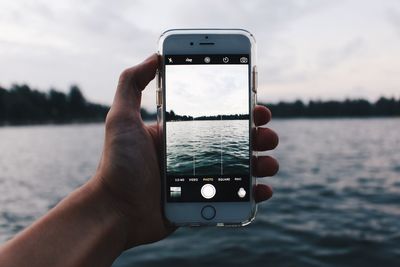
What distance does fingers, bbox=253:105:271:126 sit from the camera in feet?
10.5

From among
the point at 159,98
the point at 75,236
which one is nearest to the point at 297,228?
the point at 159,98

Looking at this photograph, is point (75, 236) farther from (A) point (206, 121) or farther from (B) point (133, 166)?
(A) point (206, 121)

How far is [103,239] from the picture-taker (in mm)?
2590

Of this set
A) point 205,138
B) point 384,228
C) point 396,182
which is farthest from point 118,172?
point 396,182

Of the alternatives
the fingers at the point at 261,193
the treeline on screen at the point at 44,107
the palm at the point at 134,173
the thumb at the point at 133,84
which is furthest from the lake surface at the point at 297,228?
the treeline on screen at the point at 44,107

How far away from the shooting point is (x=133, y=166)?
2908 mm

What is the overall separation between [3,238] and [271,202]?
28.6 feet

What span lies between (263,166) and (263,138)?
9.3 inches

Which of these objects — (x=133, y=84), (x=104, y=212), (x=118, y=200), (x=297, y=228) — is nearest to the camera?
(x=104, y=212)

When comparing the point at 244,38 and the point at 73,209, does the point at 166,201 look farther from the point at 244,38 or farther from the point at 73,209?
the point at 244,38

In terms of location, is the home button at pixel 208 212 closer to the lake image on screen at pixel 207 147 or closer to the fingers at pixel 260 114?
the lake image on screen at pixel 207 147

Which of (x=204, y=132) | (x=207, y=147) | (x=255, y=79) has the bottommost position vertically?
(x=207, y=147)

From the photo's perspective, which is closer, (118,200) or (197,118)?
(118,200)

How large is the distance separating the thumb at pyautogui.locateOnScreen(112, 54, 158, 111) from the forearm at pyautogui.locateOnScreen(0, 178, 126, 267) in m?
0.66
